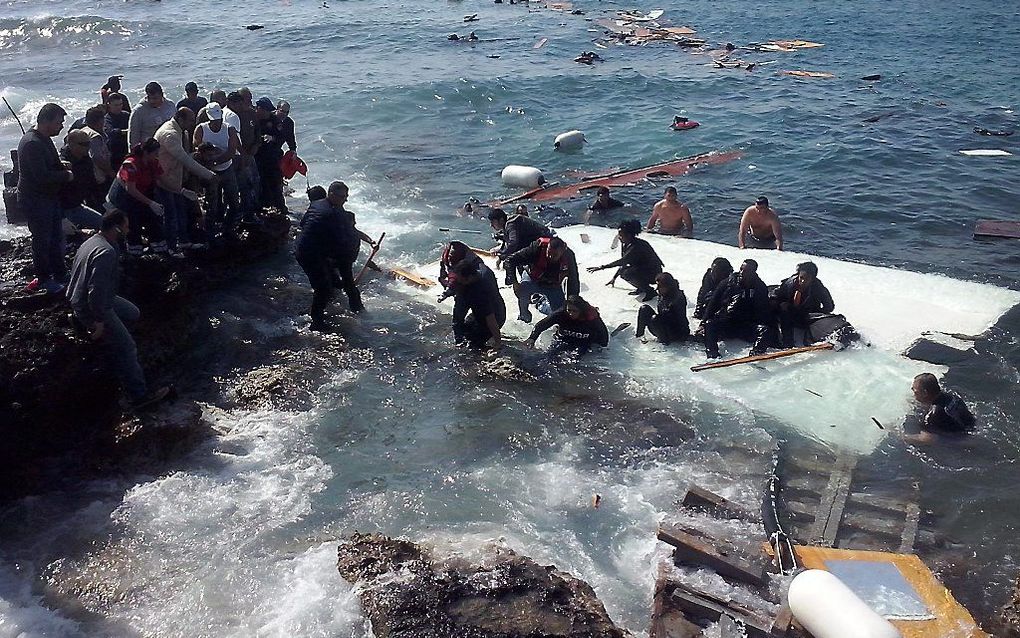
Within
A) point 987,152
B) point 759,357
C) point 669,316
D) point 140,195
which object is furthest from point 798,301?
point 987,152

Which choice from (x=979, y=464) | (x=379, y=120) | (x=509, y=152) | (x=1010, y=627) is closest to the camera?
(x=1010, y=627)

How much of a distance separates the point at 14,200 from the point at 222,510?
8.45 m

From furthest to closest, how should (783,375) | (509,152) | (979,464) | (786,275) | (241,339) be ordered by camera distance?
(509,152) < (786,275) < (241,339) < (783,375) < (979,464)

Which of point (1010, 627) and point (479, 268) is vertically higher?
point (479, 268)

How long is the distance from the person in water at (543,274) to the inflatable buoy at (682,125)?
13.5 m

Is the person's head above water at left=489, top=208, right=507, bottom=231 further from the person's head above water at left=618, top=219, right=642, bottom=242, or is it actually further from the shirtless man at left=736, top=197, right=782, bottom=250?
the shirtless man at left=736, top=197, right=782, bottom=250

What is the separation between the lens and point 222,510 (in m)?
7.68

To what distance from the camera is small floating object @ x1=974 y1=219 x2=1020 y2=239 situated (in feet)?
49.2

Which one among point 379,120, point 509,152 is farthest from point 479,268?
point 379,120

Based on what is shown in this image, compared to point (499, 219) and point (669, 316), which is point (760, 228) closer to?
point (669, 316)

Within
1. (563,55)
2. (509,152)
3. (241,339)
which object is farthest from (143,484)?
(563,55)

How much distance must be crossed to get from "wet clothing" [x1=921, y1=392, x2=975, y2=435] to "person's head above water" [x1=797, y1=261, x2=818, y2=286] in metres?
2.21

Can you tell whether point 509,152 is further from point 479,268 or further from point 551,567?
point 551,567

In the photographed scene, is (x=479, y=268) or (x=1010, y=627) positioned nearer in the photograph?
(x=1010, y=627)
